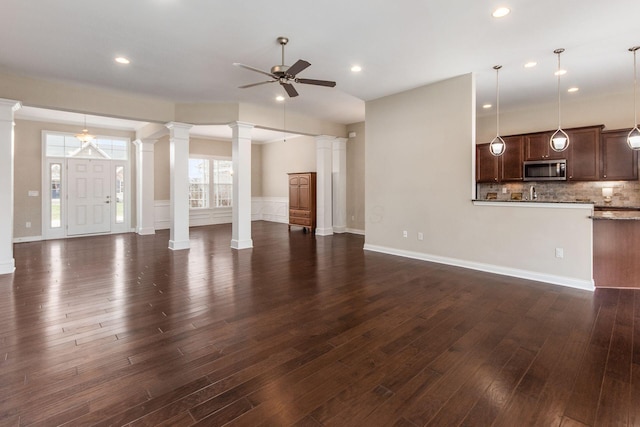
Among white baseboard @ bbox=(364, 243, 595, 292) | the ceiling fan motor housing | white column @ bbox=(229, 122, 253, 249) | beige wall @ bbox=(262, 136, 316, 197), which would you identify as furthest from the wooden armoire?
the ceiling fan motor housing

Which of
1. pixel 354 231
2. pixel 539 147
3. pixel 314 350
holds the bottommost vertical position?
pixel 314 350

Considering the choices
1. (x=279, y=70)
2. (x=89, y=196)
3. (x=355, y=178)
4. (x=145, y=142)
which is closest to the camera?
(x=279, y=70)

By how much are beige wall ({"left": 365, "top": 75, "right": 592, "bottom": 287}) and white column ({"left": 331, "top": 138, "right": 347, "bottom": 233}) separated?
256cm

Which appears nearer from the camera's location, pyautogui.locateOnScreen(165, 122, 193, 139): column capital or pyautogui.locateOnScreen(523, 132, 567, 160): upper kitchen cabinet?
pyautogui.locateOnScreen(523, 132, 567, 160): upper kitchen cabinet

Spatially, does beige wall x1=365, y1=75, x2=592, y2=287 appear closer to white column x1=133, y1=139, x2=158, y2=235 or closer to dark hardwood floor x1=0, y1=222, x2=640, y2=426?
dark hardwood floor x1=0, y1=222, x2=640, y2=426

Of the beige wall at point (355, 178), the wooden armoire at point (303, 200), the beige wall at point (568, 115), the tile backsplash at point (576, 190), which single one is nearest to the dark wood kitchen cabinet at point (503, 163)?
the tile backsplash at point (576, 190)

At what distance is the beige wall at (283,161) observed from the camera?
1036cm

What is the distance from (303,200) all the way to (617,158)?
274 inches

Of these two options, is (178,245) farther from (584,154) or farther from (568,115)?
(568,115)

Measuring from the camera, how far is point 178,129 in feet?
21.9

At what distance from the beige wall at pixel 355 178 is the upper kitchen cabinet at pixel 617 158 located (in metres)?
4.95

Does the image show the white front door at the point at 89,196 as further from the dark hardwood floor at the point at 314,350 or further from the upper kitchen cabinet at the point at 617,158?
the upper kitchen cabinet at the point at 617,158

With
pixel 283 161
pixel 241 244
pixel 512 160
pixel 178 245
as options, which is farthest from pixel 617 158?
pixel 283 161

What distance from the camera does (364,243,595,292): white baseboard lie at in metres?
4.04
